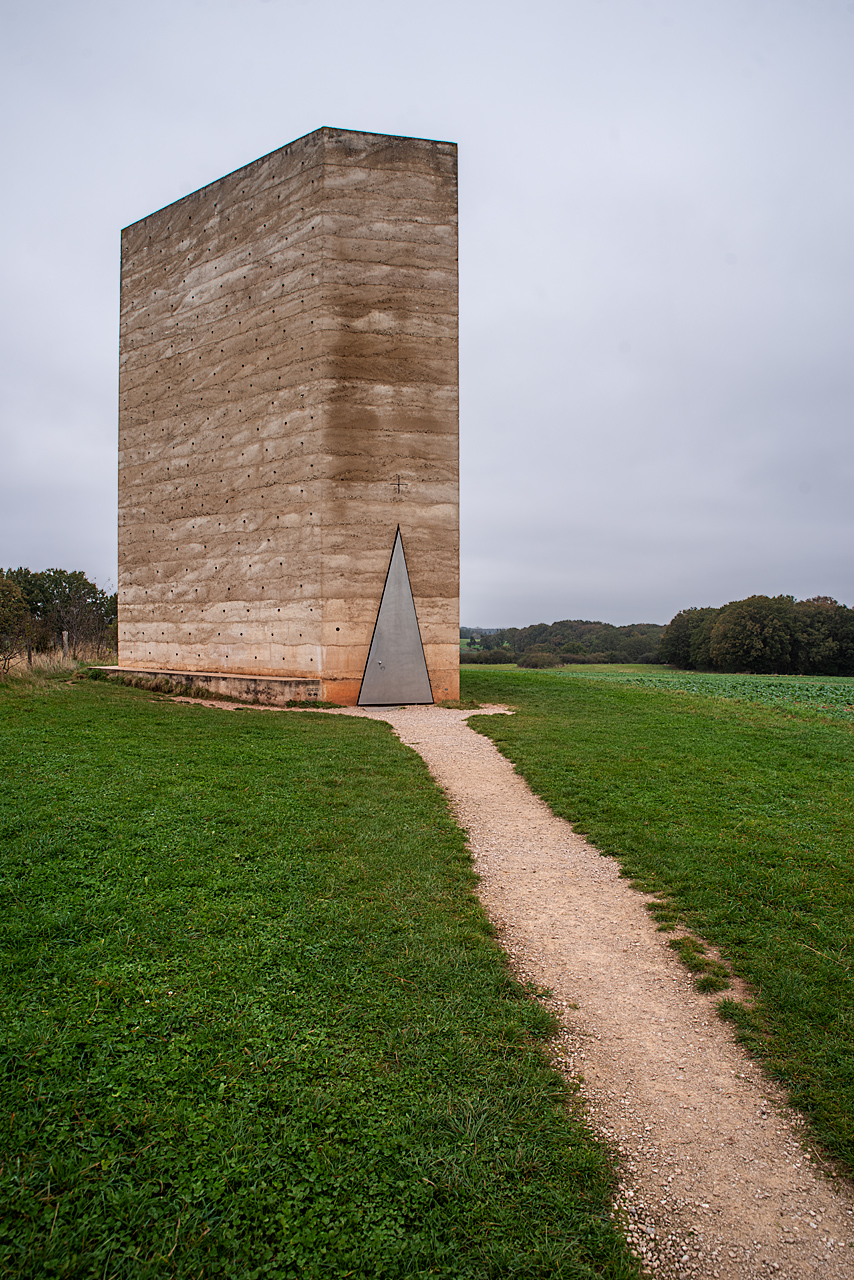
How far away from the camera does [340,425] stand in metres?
17.8

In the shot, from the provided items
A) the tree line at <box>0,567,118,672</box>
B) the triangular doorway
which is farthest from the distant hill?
the triangular doorway

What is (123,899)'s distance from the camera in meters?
4.42

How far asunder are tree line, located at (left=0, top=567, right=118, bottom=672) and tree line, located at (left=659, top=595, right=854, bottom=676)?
1713 inches

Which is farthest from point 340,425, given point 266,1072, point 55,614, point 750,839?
point 55,614

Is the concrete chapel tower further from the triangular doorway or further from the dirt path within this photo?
the dirt path

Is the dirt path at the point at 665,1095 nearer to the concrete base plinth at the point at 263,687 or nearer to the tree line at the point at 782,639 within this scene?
the concrete base plinth at the point at 263,687

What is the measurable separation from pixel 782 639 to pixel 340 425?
44775 millimetres

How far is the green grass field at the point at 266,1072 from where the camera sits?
2.25m

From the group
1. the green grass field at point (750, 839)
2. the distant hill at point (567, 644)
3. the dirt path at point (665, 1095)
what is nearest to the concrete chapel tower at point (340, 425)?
the green grass field at point (750, 839)

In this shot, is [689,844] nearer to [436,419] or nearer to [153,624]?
[436,419]

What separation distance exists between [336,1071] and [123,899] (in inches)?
84.5

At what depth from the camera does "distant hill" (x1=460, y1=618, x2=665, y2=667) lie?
5766 centimetres

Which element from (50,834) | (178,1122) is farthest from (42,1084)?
(50,834)

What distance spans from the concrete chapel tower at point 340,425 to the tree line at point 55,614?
7.31m
